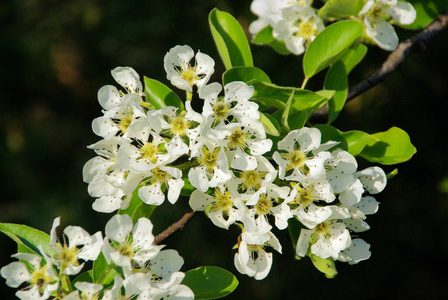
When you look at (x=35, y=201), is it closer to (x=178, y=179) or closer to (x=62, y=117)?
(x=62, y=117)

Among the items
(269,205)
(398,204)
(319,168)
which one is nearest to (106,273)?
(269,205)

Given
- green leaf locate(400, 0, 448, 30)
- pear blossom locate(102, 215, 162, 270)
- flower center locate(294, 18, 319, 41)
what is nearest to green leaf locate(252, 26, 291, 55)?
flower center locate(294, 18, 319, 41)

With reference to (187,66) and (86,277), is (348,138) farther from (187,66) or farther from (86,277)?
(86,277)

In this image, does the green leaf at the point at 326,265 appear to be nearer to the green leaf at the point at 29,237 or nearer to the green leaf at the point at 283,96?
the green leaf at the point at 283,96

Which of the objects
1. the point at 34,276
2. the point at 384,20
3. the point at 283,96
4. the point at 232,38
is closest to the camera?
the point at 34,276

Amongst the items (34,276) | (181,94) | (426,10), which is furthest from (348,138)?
(181,94)

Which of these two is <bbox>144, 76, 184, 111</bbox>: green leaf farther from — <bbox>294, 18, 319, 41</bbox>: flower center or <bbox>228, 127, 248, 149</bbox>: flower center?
<bbox>294, 18, 319, 41</bbox>: flower center

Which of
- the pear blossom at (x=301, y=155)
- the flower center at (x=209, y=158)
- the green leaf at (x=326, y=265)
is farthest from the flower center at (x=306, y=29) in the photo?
the green leaf at (x=326, y=265)
